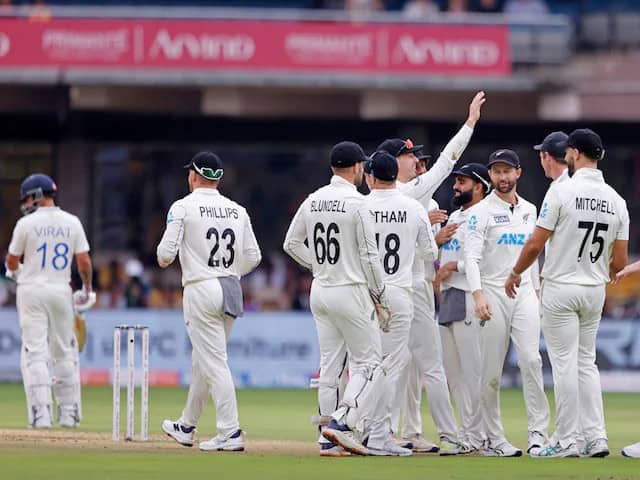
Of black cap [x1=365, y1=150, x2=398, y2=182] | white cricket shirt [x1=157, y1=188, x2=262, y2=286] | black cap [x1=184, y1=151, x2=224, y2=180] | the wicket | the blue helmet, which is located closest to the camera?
black cap [x1=365, y1=150, x2=398, y2=182]

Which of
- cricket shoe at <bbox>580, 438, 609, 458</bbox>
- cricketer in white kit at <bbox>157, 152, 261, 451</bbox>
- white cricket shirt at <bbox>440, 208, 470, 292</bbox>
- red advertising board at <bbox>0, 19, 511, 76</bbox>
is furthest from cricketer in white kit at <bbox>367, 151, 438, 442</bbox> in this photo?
red advertising board at <bbox>0, 19, 511, 76</bbox>

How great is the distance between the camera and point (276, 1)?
30.4m

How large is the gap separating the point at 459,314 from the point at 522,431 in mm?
3127

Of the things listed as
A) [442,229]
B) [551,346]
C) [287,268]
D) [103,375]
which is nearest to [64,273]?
[442,229]

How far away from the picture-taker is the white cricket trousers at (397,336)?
11453mm

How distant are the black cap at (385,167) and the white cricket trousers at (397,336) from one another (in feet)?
2.69

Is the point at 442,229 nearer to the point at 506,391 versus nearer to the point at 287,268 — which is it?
the point at 506,391

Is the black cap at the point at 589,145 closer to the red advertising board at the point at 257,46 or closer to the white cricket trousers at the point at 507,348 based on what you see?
the white cricket trousers at the point at 507,348

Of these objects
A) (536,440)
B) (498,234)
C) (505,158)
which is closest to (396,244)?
(498,234)

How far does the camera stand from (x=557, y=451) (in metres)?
11.1

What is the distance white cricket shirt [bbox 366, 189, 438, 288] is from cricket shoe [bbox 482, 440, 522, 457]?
Result: 1357mm

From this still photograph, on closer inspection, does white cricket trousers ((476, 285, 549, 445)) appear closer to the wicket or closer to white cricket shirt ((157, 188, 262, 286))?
white cricket shirt ((157, 188, 262, 286))

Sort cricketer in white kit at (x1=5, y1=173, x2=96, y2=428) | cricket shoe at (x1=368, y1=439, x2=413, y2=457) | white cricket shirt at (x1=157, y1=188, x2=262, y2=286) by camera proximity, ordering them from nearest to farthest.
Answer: cricket shoe at (x1=368, y1=439, x2=413, y2=457) < white cricket shirt at (x1=157, y1=188, x2=262, y2=286) < cricketer in white kit at (x1=5, y1=173, x2=96, y2=428)

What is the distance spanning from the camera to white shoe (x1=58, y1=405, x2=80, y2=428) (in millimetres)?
14414
